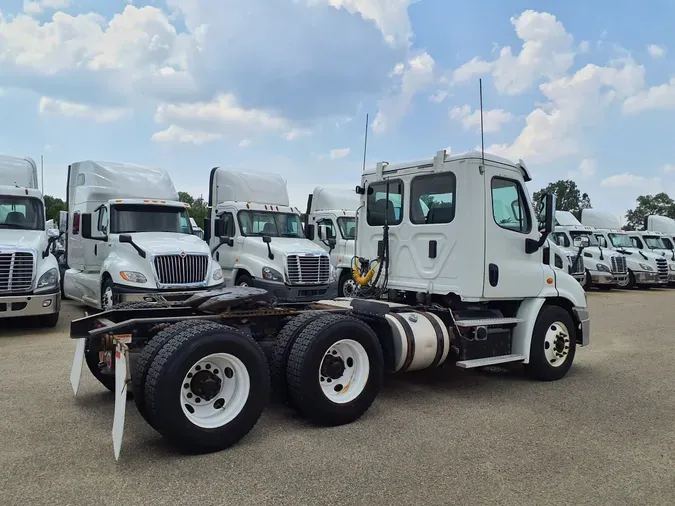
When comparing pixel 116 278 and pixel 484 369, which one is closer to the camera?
pixel 484 369

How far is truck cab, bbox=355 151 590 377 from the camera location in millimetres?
6223

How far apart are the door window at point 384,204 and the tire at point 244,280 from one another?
6056 millimetres

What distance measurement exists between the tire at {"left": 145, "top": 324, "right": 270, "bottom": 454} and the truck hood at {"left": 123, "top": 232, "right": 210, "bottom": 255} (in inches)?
252

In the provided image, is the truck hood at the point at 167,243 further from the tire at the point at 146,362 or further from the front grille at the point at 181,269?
the tire at the point at 146,362

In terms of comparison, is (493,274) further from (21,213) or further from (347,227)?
(347,227)

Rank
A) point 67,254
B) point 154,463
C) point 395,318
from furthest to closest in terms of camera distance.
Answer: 1. point 67,254
2. point 395,318
3. point 154,463

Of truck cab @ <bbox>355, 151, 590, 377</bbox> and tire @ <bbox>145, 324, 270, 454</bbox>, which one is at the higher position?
truck cab @ <bbox>355, 151, 590, 377</bbox>

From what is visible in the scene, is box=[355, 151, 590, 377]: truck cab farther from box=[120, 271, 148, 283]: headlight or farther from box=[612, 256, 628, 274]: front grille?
box=[612, 256, 628, 274]: front grille

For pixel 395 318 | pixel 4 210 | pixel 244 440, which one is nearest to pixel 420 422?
pixel 395 318

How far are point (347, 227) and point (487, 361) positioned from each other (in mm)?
10074

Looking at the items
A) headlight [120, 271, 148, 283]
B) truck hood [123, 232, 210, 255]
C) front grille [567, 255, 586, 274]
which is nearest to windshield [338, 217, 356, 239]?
truck hood [123, 232, 210, 255]

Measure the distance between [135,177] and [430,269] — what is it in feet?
27.0

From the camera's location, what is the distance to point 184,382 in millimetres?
4262

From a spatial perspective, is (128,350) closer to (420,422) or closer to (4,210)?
(420,422)
